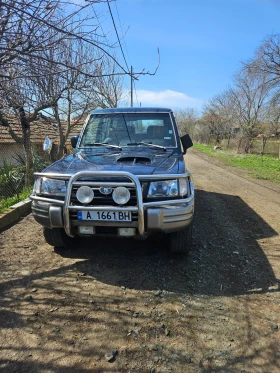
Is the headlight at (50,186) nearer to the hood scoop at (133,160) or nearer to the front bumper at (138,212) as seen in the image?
the front bumper at (138,212)

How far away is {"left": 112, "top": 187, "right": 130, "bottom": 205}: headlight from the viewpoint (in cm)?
271

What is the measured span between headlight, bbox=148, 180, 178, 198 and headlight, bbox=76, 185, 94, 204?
0.59 metres

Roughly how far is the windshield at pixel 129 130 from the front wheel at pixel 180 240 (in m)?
1.42

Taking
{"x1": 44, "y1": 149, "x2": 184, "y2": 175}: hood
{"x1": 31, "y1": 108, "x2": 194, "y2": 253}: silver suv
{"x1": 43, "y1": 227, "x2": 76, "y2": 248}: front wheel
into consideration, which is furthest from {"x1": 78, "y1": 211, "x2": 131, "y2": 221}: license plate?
{"x1": 43, "y1": 227, "x2": 76, "y2": 248}: front wheel

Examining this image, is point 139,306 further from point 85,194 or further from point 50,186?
point 50,186

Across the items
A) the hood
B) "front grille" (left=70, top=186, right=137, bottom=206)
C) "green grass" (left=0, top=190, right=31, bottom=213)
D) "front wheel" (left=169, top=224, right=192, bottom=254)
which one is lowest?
"green grass" (left=0, top=190, right=31, bottom=213)

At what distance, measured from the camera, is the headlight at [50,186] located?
2.94 meters

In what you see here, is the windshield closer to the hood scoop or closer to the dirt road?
the hood scoop

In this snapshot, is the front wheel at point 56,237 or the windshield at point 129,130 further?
the windshield at point 129,130

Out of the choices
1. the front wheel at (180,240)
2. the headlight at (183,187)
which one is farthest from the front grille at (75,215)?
the front wheel at (180,240)

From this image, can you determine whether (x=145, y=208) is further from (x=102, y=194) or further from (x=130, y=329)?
(x=130, y=329)

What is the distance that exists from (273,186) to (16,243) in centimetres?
794

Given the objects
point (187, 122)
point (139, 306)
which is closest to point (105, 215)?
point (139, 306)

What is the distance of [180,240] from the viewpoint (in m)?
3.18
